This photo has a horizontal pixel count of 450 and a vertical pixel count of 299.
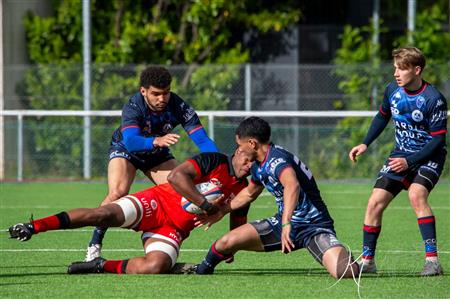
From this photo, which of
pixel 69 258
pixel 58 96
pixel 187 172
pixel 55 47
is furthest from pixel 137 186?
pixel 187 172

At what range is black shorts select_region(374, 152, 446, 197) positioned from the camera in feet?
30.5

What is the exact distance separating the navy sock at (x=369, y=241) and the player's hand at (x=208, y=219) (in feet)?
3.95

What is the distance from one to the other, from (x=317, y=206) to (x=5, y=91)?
49.1ft

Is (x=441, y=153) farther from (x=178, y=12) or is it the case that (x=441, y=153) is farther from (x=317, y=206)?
(x=178, y=12)

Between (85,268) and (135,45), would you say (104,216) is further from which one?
(135,45)

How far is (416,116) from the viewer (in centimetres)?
927

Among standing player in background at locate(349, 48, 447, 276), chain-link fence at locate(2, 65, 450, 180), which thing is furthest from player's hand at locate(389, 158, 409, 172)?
chain-link fence at locate(2, 65, 450, 180)

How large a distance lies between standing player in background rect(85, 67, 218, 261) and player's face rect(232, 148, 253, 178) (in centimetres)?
92

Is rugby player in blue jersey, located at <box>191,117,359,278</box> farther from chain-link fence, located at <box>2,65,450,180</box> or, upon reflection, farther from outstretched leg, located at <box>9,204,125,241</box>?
A: chain-link fence, located at <box>2,65,450,180</box>

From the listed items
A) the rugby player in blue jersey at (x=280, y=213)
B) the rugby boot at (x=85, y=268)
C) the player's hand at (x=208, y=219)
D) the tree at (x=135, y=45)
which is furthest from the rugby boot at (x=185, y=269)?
the tree at (x=135, y=45)

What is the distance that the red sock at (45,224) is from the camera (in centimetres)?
858

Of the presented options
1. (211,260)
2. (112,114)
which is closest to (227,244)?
(211,260)

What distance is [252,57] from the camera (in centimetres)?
2458

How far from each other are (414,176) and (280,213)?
3.96 ft
